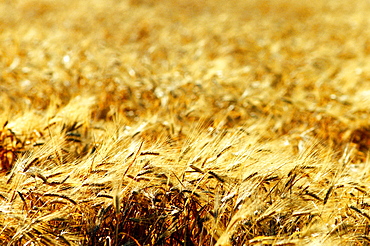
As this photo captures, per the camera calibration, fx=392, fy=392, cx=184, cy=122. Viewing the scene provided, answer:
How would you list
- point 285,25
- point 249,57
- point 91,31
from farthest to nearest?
point 285,25 < point 91,31 < point 249,57

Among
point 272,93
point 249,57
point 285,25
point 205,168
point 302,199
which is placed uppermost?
point 205,168

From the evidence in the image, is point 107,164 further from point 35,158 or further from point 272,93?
point 272,93

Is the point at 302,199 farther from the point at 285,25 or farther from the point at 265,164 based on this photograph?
the point at 285,25

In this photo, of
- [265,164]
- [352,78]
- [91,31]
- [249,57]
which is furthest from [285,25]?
[265,164]

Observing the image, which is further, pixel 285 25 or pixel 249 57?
pixel 285 25

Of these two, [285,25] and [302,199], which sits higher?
[302,199]

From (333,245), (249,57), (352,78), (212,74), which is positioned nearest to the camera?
(333,245)
